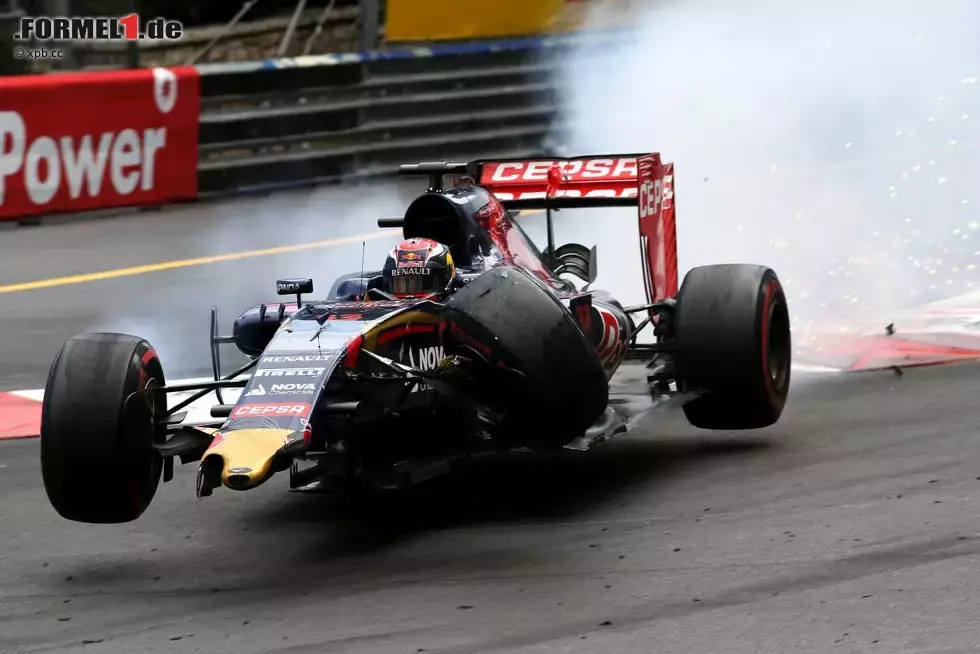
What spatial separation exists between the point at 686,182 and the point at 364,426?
9006mm

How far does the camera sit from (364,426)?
723 cm

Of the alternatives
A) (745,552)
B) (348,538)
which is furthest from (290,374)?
(745,552)

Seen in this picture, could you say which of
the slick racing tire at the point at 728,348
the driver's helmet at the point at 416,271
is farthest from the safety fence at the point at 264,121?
the slick racing tire at the point at 728,348

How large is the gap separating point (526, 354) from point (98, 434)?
164cm

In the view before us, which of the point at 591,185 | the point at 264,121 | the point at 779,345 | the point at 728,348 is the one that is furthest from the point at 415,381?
the point at 264,121

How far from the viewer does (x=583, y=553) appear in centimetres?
712

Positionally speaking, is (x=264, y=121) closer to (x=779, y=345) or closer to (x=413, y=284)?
(x=779, y=345)

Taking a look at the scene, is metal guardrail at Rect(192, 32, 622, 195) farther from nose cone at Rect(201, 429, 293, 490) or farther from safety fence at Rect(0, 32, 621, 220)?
nose cone at Rect(201, 429, 293, 490)

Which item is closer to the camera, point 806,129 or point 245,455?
point 245,455

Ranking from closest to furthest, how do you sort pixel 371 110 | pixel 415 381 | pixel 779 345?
pixel 415 381
pixel 779 345
pixel 371 110

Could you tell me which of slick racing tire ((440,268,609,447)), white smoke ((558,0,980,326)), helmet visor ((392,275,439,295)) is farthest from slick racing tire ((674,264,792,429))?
white smoke ((558,0,980,326))

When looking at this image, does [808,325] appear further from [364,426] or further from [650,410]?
[364,426]

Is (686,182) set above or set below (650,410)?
above

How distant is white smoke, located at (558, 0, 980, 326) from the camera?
Answer: 1389 cm
